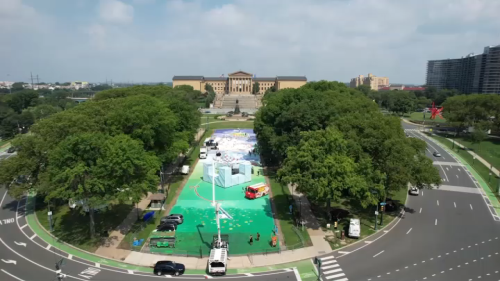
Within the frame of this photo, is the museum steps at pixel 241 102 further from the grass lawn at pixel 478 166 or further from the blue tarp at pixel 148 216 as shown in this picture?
the blue tarp at pixel 148 216

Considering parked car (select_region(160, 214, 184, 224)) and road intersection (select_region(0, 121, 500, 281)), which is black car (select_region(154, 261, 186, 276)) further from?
parked car (select_region(160, 214, 184, 224))

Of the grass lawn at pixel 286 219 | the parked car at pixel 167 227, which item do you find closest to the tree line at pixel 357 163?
the grass lawn at pixel 286 219

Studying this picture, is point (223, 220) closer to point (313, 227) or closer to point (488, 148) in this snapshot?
point (313, 227)

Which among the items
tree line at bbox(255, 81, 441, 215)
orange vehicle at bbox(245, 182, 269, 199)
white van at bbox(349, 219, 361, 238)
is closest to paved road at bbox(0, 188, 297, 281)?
white van at bbox(349, 219, 361, 238)

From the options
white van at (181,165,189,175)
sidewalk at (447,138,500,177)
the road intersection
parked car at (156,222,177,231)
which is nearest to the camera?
the road intersection

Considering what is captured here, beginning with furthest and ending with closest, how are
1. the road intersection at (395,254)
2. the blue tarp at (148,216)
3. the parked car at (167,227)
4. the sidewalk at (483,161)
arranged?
the sidewalk at (483,161), the blue tarp at (148,216), the parked car at (167,227), the road intersection at (395,254)

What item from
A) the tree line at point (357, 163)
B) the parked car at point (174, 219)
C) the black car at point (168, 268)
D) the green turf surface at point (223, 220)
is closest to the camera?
the black car at point (168, 268)

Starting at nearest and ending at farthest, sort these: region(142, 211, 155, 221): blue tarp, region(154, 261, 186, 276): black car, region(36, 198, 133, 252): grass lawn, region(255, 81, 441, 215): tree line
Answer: region(154, 261, 186, 276): black car → region(36, 198, 133, 252): grass lawn → region(255, 81, 441, 215): tree line → region(142, 211, 155, 221): blue tarp

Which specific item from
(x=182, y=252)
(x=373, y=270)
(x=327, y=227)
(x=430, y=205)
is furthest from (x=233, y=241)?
(x=430, y=205)
